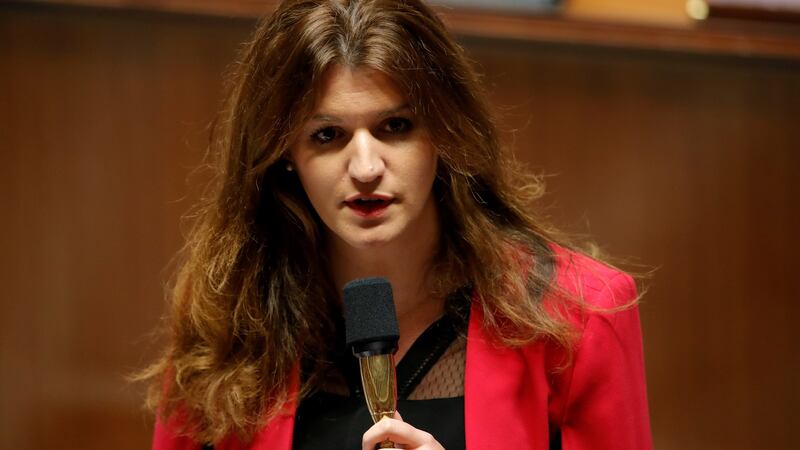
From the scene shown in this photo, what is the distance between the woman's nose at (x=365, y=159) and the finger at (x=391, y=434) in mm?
255

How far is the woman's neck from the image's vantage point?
1203 millimetres

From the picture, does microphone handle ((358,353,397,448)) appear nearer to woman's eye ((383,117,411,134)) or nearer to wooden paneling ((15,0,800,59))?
woman's eye ((383,117,411,134))

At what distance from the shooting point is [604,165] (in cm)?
199

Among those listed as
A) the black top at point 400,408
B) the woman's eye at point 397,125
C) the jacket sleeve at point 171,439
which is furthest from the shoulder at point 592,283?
the jacket sleeve at point 171,439

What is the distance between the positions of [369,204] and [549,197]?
0.93 m

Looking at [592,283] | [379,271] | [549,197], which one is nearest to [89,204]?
[549,197]

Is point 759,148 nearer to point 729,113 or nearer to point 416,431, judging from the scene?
point 729,113

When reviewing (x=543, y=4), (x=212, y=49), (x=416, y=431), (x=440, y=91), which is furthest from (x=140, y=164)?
(x=416, y=431)

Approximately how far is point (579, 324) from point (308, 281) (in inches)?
12.1

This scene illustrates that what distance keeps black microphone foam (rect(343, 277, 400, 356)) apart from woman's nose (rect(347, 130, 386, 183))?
0.44 feet

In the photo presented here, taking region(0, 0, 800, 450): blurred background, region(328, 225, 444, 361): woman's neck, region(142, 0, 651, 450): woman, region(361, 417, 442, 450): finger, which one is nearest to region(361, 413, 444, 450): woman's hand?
region(361, 417, 442, 450): finger

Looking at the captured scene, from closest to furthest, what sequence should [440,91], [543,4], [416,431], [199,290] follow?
[416,431], [440,91], [199,290], [543,4]

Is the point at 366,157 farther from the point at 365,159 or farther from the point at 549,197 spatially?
the point at 549,197

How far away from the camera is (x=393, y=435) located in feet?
3.08
